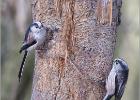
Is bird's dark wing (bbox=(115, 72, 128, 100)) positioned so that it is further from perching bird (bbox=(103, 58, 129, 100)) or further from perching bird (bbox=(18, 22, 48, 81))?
perching bird (bbox=(18, 22, 48, 81))

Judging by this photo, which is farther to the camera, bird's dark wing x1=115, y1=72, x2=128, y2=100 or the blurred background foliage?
the blurred background foliage

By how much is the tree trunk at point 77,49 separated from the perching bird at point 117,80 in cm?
4

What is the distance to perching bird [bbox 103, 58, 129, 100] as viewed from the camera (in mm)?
2510

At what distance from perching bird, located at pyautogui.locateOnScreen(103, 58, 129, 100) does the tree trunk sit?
40 millimetres

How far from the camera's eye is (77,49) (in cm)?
253

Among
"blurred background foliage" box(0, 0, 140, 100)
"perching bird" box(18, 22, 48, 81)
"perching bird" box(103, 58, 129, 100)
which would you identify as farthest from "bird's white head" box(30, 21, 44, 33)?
"blurred background foliage" box(0, 0, 140, 100)

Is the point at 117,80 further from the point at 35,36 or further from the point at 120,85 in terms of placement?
the point at 35,36

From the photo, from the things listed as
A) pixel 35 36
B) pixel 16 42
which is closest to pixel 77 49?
pixel 35 36

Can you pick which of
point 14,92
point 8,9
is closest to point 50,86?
point 8,9

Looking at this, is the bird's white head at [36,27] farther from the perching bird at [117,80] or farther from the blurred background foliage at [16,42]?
the blurred background foliage at [16,42]

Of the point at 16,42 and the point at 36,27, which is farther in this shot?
the point at 16,42

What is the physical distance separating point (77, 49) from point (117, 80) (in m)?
0.26

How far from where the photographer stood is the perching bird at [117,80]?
98.8 inches

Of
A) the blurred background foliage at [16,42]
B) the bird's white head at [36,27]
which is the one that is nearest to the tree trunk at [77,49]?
the bird's white head at [36,27]
